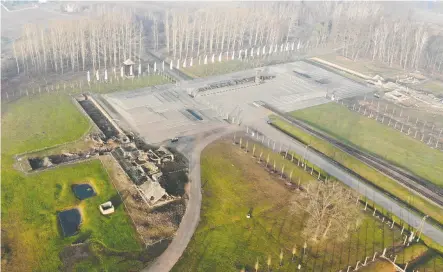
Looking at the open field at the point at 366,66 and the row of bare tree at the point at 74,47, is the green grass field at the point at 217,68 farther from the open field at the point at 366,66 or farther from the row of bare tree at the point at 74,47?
the open field at the point at 366,66

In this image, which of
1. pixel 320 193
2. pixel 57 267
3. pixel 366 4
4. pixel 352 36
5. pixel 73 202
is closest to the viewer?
pixel 57 267

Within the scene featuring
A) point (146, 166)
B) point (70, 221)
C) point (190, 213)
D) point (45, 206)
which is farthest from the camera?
point (146, 166)

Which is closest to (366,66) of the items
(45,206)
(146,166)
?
(146,166)

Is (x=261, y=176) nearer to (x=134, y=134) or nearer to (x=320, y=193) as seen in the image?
(x=320, y=193)

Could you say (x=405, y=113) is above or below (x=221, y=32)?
below

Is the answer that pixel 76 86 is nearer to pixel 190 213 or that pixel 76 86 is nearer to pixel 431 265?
pixel 190 213

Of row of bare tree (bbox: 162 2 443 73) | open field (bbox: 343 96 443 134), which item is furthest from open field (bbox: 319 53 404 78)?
open field (bbox: 343 96 443 134)

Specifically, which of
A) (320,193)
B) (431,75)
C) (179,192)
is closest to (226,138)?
(179,192)

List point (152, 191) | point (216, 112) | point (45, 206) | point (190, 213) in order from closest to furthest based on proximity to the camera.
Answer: point (45, 206) → point (190, 213) → point (152, 191) → point (216, 112)
